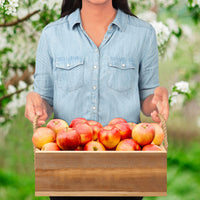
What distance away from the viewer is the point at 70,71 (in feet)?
8.70

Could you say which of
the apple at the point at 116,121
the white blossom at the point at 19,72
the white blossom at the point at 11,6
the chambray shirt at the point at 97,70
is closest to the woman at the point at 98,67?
the chambray shirt at the point at 97,70

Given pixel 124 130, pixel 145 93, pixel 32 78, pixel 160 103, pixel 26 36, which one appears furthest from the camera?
pixel 26 36

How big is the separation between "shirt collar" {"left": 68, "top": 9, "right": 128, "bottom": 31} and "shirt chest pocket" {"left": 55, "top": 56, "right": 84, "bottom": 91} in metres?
0.27

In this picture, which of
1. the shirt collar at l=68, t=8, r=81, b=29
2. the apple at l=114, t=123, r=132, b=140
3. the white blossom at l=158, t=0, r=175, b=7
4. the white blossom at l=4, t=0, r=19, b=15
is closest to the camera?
the apple at l=114, t=123, r=132, b=140

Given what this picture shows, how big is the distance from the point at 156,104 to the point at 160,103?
1.1 inches

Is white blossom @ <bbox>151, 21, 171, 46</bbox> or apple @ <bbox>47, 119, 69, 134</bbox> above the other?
white blossom @ <bbox>151, 21, 171, 46</bbox>

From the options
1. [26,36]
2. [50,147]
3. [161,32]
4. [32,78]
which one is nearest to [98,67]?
[50,147]

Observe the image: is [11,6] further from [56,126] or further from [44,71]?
[56,126]

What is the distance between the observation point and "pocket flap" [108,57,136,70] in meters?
2.65

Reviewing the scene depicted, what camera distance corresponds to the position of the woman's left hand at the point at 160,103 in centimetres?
250

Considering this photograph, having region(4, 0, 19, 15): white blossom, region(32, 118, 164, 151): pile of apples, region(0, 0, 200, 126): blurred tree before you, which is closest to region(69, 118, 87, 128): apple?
region(32, 118, 164, 151): pile of apples

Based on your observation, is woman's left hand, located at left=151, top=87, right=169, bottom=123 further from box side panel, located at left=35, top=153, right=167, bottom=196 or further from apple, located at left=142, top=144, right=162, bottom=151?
box side panel, located at left=35, top=153, right=167, bottom=196

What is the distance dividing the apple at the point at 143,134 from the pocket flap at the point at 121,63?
0.50 meters

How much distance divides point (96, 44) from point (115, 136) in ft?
2.45
